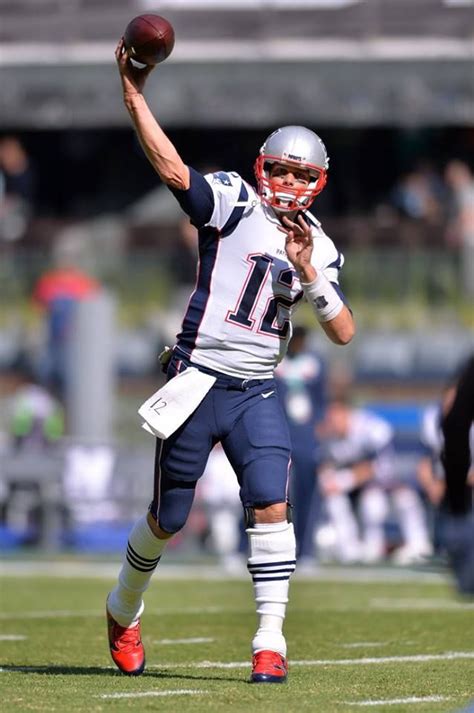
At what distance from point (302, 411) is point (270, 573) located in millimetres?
6923

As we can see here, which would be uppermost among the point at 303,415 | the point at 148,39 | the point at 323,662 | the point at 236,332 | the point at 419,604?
the point at 148,39

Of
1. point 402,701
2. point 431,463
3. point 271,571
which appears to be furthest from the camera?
point 431,463

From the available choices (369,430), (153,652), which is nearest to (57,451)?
(369,430)

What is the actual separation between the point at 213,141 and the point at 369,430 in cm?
723

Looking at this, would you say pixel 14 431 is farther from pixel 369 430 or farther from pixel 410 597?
pixel 410 597

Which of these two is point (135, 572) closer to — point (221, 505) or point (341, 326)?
point (341, 326)

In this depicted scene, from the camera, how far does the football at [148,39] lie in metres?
5.89

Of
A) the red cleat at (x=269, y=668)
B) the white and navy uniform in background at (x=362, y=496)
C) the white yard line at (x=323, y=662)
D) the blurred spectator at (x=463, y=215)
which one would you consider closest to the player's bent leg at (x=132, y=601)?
the white yard line at (x=323, y=662)

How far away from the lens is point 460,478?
4895mm

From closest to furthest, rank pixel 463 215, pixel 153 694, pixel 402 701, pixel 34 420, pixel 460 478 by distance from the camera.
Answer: pixel 460 478 < pixel 402 701 < pixel 153 694 < pixel 34 420 < pixel 463 215

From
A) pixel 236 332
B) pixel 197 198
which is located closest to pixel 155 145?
pixel 197 198

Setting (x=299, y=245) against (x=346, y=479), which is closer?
(x=299, y=245)

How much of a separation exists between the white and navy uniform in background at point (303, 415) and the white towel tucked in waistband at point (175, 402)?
6.64 m

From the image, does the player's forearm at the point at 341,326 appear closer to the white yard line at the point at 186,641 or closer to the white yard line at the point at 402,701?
the white yard line at the point at 402,701
